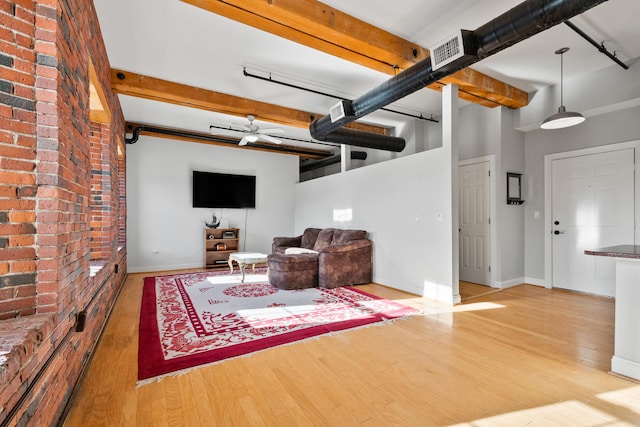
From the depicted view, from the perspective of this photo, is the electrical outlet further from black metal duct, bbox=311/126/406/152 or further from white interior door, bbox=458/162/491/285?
white interior door, bbox=458/162/491/285

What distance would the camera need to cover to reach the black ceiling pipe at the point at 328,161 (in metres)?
7.16

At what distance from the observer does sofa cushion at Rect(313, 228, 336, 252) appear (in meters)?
5.82

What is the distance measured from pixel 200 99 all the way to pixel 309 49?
1939 mm

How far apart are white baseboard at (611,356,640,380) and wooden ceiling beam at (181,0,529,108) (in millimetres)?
3140

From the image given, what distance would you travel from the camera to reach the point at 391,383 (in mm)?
2111

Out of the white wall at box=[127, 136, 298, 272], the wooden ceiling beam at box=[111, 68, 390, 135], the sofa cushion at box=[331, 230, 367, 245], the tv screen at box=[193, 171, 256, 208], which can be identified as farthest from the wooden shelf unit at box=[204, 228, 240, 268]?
the wooden ceiling beam at box=[111, 68, 390, 135]

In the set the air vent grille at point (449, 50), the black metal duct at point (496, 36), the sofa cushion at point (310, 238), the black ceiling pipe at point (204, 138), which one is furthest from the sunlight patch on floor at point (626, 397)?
the black ceiling pipe at point (204, 138)

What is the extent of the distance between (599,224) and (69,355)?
236 inches

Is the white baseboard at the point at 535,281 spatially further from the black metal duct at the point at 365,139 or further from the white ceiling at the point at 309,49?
the black metal duct at the point at 365,139

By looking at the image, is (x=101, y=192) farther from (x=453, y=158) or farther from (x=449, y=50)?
(x=453, y=158)

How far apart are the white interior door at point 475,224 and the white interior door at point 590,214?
974 millimetres

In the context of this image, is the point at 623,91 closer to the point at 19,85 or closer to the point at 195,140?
the point at 19,85

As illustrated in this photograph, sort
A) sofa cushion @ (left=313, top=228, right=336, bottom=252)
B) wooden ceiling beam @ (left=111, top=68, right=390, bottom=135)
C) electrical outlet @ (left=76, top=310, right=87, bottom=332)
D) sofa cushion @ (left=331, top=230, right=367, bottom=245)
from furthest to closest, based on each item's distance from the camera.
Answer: sofa cushion @ (left=313, top=228, right=336, bottom=252) < sofa cushion @ (left=331, top=230, right=367, bottom=245) < wooden ceiling beam @ (left=111, top=68, right=390, bottom=135) < electrical outlet @ (left=76, top=310, right=87, bottom=332)

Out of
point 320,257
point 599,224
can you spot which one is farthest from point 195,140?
point 599,224
